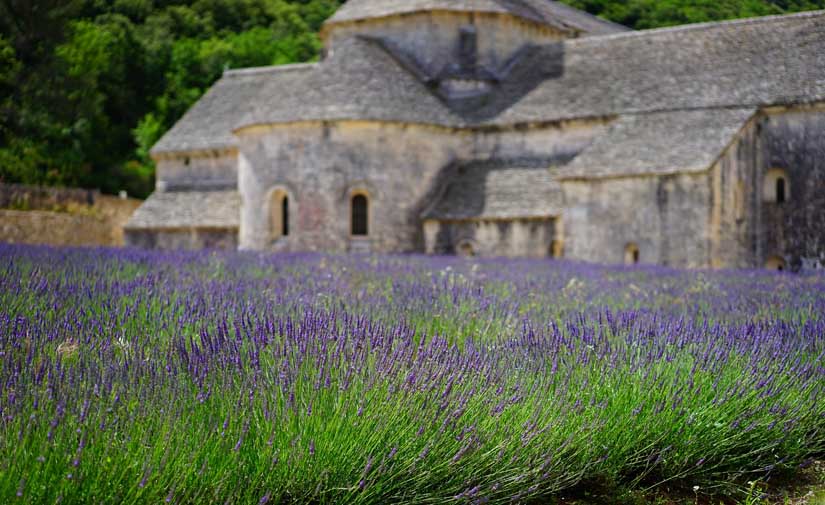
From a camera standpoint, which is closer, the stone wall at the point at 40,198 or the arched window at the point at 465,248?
the stone wall at the point at 40,198

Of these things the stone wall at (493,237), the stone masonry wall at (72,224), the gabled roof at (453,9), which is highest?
the gabled roof at (453,9)

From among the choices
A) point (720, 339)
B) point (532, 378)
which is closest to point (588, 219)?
point (720, 339)

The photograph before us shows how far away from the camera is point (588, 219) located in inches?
1081

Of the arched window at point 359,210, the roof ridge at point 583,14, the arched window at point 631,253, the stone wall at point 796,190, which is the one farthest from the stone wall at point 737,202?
the roof ridge at point 583,14

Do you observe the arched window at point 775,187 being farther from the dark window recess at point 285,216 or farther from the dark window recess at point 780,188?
the dark window recess at point 285,216

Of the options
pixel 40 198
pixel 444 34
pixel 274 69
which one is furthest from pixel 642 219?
pixel 274 69

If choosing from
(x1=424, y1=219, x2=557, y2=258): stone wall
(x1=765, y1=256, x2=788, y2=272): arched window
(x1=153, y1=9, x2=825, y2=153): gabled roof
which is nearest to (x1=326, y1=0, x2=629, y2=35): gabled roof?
(x1=153, y1=9, x2=825, y2=153): gabled roof

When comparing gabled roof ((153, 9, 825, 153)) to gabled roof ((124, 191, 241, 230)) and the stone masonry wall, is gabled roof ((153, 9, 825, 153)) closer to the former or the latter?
gabled roof ((124, 191, 241, 230))

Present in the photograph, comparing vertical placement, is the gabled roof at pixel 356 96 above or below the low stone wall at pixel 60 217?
above

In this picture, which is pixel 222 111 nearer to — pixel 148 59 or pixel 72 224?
pixel 72 224

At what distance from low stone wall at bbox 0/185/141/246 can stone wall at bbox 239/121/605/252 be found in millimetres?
5337

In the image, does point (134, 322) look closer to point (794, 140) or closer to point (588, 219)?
point (588, 219)

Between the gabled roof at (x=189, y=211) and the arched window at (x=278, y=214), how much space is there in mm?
2169

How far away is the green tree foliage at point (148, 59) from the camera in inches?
1539
